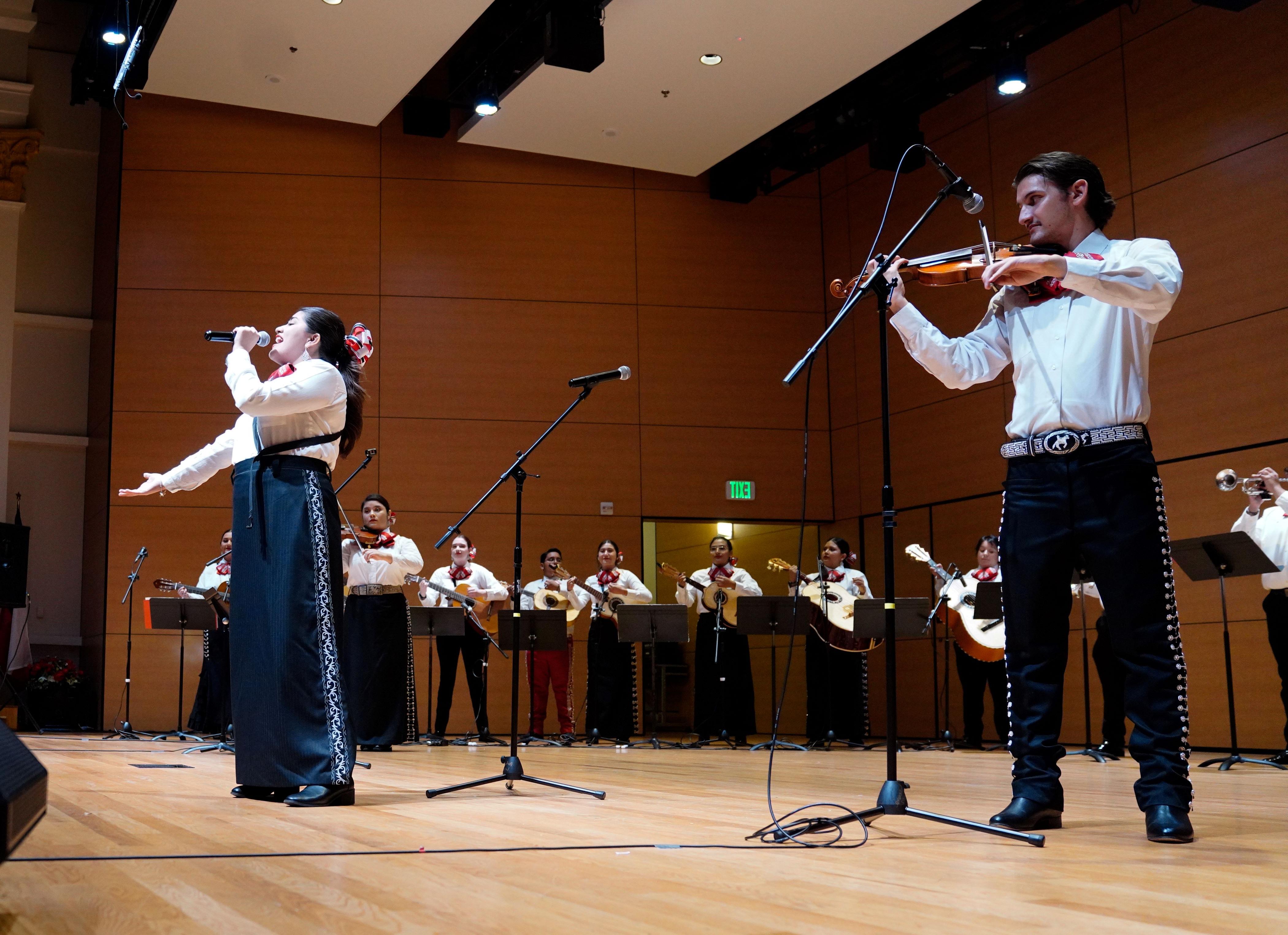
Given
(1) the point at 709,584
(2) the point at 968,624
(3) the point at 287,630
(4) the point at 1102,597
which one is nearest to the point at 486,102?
(1) the point at 709,584

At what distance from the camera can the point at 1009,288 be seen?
335 centimetres

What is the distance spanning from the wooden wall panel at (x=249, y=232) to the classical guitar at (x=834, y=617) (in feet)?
15.7

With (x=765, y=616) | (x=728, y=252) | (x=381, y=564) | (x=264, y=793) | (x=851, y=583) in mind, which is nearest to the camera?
(x=264, y=793)

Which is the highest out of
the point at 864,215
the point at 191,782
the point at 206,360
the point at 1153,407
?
the point at 864,215

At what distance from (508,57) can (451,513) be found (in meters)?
3.82

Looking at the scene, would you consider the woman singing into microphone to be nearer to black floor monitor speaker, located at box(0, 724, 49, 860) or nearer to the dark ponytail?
the dark ponytail

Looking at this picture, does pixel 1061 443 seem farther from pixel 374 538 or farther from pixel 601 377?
pixel 374 538

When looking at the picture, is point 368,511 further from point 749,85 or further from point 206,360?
point 749,85

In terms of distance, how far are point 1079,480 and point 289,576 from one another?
2.29 metres

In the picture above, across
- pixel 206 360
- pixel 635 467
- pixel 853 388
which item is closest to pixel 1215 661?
pixel 853 388

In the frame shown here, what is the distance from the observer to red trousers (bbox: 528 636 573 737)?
31.9 feet

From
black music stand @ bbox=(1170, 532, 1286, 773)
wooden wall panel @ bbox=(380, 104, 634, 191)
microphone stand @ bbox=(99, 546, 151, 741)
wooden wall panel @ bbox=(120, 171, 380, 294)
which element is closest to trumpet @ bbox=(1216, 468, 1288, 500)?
black music stand @ bbox=(1170, 532, 1286, 773)

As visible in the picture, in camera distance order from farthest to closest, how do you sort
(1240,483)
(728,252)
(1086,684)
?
(728,252)
(1086,684)
(1240,483)

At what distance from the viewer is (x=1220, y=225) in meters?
8.21
